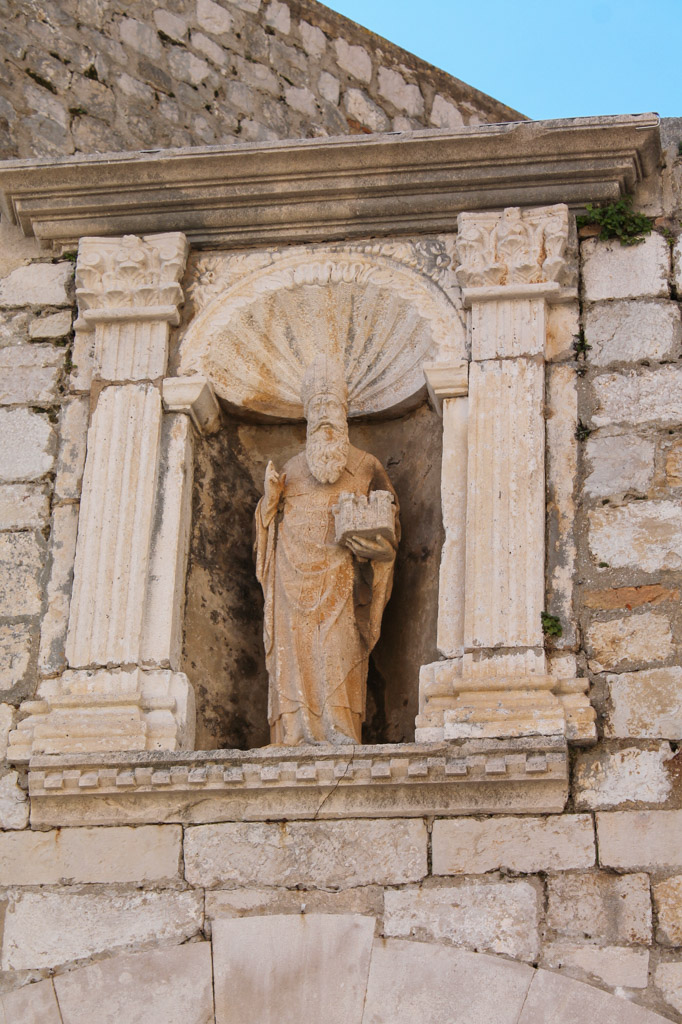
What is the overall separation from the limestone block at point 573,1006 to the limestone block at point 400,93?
5.11 metres

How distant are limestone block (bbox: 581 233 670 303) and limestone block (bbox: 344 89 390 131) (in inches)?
103

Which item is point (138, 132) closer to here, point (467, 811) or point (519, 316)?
point (519, 316)

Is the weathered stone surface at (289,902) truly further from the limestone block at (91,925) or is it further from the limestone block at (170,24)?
the limestone block at (170,24)

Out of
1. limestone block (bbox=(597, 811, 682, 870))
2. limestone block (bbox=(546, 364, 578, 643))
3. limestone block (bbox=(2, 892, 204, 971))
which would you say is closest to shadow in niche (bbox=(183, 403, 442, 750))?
limestone block (bbox=(546, 364, 578, 643))

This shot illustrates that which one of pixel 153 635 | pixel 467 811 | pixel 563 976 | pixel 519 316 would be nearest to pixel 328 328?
pixel 519 316

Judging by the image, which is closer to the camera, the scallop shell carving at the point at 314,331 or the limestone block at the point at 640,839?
the limestone block at the point at 640,839

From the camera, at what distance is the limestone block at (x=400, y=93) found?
9547 mm

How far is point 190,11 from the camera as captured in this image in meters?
9.18

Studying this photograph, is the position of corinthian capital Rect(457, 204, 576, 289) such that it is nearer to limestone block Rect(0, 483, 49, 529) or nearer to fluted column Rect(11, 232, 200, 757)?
fluted column Rect(11, 232, 200, 757)

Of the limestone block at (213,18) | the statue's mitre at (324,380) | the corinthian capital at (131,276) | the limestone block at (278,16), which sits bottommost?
the statue's mitre at (324,380)

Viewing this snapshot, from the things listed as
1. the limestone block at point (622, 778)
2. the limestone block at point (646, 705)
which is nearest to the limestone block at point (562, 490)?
the limestone block at point (646, 705)

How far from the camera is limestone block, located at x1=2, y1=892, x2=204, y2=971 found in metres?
5.98

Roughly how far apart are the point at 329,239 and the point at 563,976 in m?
3.00

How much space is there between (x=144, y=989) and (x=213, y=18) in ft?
16.5
